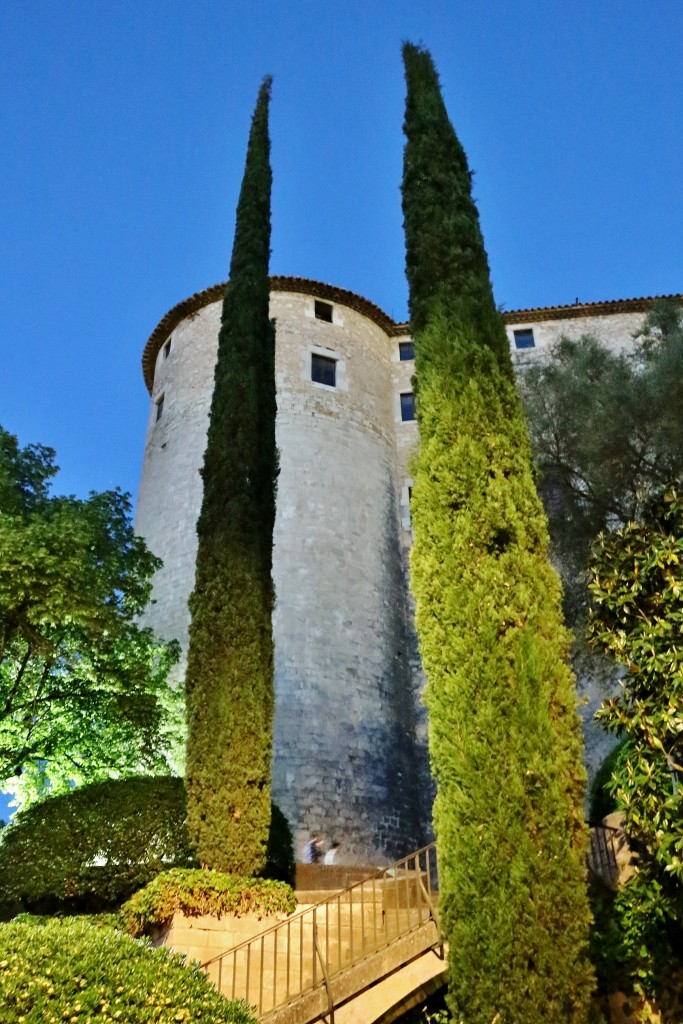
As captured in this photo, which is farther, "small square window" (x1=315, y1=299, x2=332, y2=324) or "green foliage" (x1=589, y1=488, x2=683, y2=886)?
"small square window" (x1=315, y1=299, x2=332, y2=324)

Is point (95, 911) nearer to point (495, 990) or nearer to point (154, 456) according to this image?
point (495, 990)

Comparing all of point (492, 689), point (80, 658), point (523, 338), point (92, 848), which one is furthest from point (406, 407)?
point (492, 689)

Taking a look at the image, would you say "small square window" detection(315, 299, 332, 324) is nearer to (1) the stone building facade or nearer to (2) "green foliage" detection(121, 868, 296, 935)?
(1) the stone building facade

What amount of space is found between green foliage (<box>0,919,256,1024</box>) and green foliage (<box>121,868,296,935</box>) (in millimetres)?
2773

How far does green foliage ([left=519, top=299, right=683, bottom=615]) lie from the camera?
14211 millimetres

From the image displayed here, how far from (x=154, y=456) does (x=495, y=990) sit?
18753mm

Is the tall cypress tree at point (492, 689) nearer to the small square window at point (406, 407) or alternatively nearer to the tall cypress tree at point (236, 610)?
the tall cypress tree at point (236, 610)

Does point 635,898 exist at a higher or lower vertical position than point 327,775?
lower

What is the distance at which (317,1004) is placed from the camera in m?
6.68

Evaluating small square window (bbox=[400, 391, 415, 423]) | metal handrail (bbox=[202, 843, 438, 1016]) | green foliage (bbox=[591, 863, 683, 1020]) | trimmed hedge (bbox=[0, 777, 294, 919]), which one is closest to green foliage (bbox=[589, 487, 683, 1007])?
green foliage (bbox=[591, 863, 683, 1020])

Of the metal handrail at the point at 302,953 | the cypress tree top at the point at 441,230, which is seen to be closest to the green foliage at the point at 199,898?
the metal handrail at the point at 302,953

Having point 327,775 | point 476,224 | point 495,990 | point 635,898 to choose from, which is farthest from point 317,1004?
point 327,775

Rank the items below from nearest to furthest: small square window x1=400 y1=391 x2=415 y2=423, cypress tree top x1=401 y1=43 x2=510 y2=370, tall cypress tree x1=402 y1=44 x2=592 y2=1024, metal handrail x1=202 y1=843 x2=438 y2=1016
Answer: tall cypress tree x1=402 y1=44 x2=592 y2=1024, metal handrail x1=202 y1=843 x2=438 y2=1016, cypress tree top x1=401 y1=43 x2=510 y2=370, small square window x1=400 y1=391 x2=415 y2=423

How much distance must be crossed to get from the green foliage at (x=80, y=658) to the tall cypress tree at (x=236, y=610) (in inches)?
72.4
